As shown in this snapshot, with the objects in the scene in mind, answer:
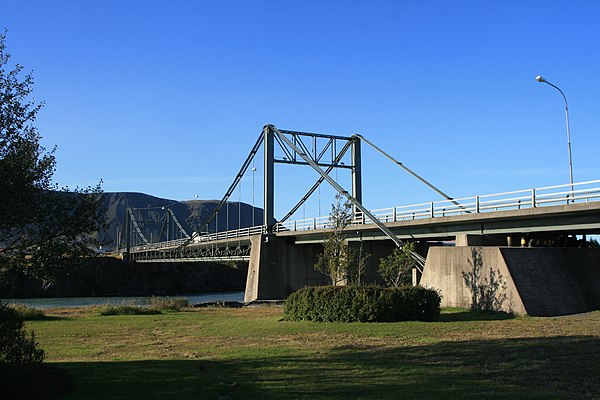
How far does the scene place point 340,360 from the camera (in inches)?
556

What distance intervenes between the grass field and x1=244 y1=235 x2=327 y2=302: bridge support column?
30.0m

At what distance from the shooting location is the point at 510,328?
67.2 feet

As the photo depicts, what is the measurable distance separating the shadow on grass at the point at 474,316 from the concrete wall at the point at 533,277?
0.48m

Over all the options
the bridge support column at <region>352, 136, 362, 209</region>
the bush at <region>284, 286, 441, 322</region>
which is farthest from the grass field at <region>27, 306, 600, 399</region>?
the bridge support column at <region>352, 136, 362, 209</region>

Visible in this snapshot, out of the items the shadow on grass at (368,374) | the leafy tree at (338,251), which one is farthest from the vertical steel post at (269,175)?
the shadow on grass at (368,374)

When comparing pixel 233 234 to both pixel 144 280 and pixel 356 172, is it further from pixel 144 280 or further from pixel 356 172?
pixel 144 280

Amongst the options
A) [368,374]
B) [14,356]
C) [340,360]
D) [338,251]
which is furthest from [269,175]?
[14,356]

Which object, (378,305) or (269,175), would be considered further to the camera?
(269,175)

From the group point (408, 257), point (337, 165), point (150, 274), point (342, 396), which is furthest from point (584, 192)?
point (150, 274)

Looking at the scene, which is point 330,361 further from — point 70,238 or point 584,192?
point 584,192

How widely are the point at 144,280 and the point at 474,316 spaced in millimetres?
92224

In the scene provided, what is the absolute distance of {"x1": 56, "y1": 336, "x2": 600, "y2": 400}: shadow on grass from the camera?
10.3 metres

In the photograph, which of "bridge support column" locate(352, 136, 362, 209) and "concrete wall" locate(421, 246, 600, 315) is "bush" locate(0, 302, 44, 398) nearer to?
"concrete wall" locate(421, 246, 600, 315)

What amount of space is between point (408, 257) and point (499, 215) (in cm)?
519
